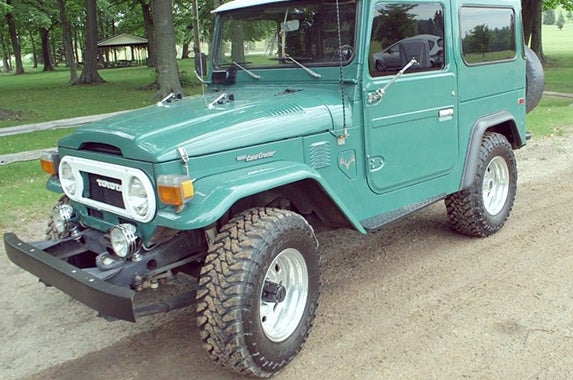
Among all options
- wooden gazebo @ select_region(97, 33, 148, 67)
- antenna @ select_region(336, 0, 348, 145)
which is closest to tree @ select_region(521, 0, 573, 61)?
antenna @ select_region(336, 0, 348, 145)

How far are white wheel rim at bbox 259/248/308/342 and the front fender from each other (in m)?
0.43

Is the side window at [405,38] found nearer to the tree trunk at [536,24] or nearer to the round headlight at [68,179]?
the round headlight at [68,179]

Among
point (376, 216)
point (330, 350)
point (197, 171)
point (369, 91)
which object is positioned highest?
point (369, 91)

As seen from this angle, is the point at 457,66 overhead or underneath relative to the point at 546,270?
overhead

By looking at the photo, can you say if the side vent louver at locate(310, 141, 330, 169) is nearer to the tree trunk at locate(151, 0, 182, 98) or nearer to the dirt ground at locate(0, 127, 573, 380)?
Result: the dirt ground at locate(0, 127, 573, 380)

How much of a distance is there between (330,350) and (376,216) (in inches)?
43.4

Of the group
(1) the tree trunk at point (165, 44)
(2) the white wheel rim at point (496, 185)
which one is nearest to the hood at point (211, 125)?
(2) the white wheel rim at point (496, 185)

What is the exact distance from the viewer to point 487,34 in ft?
16.6

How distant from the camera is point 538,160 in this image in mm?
8148

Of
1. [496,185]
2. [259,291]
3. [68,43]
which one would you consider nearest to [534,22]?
[496,185]

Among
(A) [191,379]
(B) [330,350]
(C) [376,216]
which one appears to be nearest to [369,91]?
(C) [376,216]

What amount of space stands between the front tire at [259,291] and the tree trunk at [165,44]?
11.9 m

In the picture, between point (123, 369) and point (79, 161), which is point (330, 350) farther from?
point (79, 161)

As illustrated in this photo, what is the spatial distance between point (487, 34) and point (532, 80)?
4.11 feet
